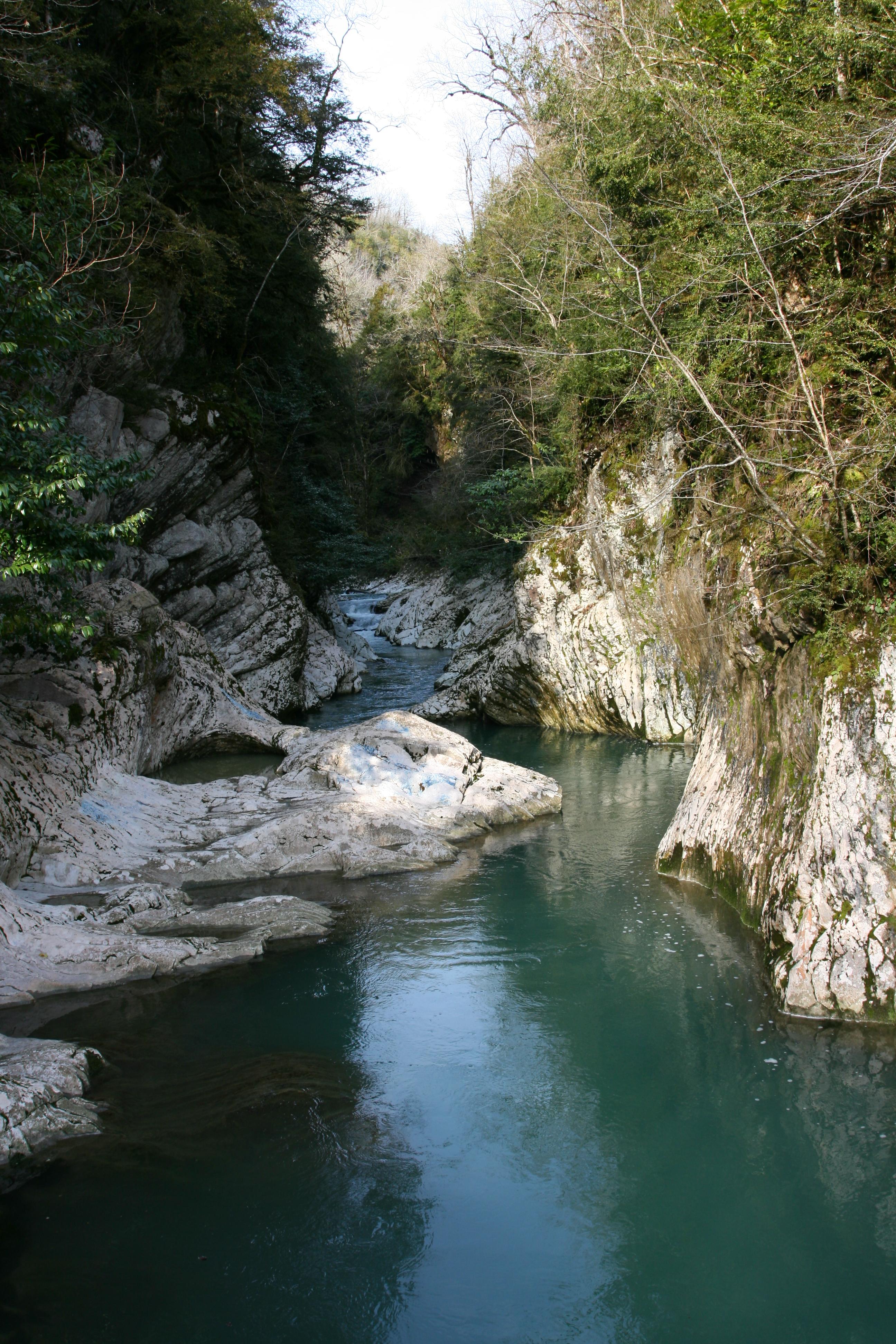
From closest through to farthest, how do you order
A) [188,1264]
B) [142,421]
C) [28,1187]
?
[188,1264]
[28,1187]
[142,421]

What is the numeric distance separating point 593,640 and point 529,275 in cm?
690

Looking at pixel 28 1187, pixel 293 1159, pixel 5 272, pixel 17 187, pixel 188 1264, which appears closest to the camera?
pixel 188 1264

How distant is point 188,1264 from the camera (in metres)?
3.64

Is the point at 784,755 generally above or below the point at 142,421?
below

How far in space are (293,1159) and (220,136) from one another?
1808 cm

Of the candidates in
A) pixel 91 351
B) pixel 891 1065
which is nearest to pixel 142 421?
pixel 91 351

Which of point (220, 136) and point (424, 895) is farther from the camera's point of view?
point (220, 136)

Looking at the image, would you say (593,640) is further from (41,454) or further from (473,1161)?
(473,1161)

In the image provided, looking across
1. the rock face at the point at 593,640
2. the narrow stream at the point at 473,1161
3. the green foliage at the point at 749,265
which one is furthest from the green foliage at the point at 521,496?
the narrow stream at the point at 473,1161

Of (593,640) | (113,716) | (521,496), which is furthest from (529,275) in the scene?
(113,716)

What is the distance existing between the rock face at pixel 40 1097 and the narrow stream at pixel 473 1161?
134mm

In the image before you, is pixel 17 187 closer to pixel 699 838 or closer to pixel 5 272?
pixel 5 272

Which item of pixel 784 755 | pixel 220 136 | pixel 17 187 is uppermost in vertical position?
pixel 220 136

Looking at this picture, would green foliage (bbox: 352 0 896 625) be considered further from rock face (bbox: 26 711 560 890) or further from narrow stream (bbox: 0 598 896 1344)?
rock face (bbox: 26 711 560 890)
